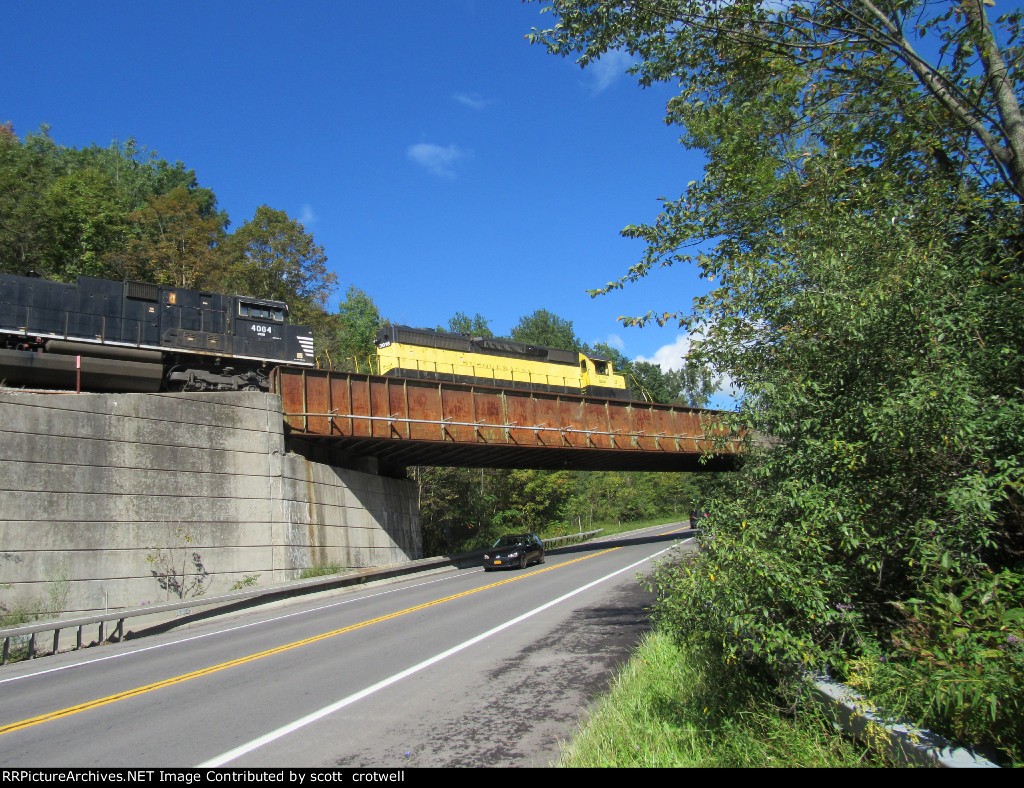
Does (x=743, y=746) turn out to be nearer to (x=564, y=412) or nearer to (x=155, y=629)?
(x=155, y=629)

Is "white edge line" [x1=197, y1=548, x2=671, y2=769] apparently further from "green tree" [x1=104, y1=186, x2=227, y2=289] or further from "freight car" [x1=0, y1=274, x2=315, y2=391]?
"green tree" [x1=104, y1=186, x2=227, y2=289]

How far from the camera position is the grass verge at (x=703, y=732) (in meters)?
4.38

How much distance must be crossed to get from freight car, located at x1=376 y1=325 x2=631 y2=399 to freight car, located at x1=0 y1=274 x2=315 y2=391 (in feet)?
13.2

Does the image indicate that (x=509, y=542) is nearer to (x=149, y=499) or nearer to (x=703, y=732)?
(x=149, y=499)

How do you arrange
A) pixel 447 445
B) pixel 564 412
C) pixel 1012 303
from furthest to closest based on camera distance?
pixel 564 412, pixel 447 445, pixel 1012 303

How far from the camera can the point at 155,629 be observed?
47.8 ft

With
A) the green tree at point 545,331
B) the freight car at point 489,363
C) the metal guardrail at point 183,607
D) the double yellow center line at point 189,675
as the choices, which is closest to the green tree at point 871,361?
the double yellow center line at point 189,675

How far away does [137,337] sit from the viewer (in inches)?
861

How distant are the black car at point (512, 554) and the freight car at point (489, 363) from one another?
7.86 meters

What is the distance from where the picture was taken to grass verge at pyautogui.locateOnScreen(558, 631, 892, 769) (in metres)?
4.38

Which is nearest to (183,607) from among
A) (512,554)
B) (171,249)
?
(512,554)

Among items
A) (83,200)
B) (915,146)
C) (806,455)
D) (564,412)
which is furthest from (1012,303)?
(83,200)

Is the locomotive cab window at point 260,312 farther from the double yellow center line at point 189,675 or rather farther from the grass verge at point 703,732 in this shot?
the grass verge at point 703,732

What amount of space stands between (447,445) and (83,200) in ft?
95.9
